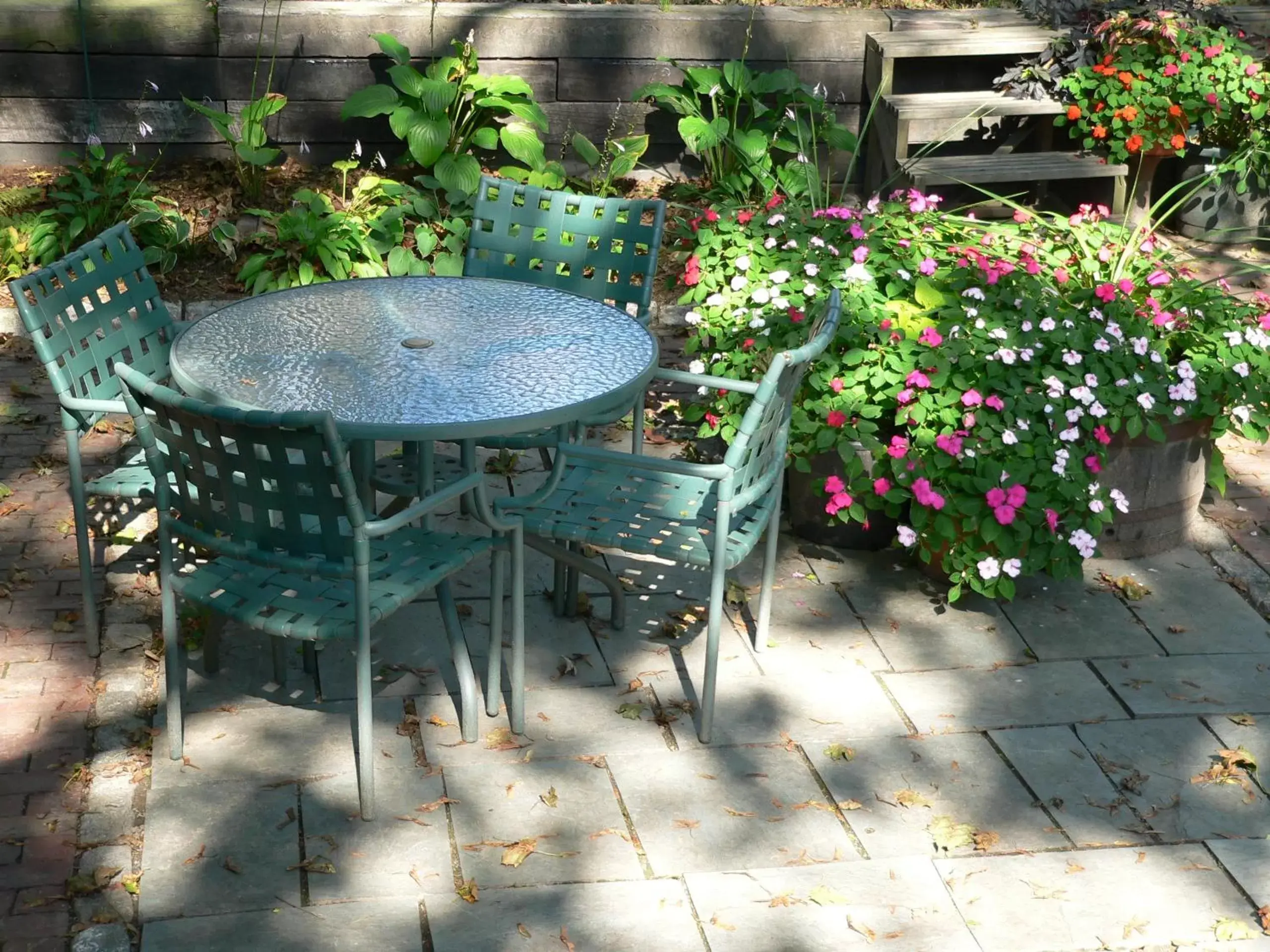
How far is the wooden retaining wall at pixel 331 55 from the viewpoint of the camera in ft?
22.2

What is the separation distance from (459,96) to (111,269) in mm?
2969

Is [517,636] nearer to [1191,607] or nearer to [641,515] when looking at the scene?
[641,515]

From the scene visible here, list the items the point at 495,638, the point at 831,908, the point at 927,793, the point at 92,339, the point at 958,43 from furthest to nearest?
1. the point at 958,43
2. the point at 92,339
3. the point at 495,638
4. the point at 927,793
5. the point at 831,908

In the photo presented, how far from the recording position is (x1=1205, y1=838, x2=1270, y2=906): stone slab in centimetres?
324

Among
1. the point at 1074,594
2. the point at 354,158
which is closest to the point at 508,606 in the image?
the point at 1074,594

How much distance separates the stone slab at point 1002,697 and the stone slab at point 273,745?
4.36 feet

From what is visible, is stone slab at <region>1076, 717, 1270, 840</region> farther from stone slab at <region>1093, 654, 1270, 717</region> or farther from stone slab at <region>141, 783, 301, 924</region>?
stone slab at <region>141, 783, 301, 924</region>

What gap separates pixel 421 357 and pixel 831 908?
1.68m

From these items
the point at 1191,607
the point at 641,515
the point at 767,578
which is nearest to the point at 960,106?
the point at 1191,607

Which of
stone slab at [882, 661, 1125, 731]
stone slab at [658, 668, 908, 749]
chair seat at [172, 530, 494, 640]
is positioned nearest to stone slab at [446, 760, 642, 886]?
stone slab at [658, 668, 908, 749]

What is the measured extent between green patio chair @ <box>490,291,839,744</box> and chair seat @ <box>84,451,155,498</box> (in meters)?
0.91

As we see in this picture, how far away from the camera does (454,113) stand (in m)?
6.86

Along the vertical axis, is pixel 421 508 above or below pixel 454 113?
below

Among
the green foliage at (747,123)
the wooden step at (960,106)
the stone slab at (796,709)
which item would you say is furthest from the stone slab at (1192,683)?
the wooden step at (960,106)
